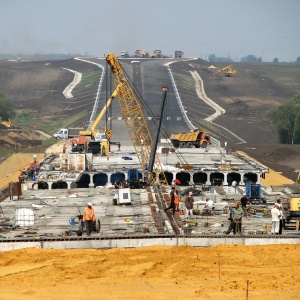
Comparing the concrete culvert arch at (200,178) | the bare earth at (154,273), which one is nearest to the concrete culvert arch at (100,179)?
the concrete culvert arch at (200,178)

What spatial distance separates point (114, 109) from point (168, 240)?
98294mm

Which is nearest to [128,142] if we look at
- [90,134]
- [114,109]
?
[90,134]

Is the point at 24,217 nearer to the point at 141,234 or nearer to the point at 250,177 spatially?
the point at 141,234

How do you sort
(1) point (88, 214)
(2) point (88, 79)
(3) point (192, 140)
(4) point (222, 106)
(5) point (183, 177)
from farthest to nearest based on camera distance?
(2) point (88, 79)
(4) point (222, 106)
(3) point (192, 140)
(5) point (183, 177)
(1) point (88, 214)

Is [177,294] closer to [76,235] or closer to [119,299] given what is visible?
[119,299]

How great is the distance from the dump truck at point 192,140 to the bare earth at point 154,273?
188 feet

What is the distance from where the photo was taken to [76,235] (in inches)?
1355

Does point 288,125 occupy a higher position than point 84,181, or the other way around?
point 288,125

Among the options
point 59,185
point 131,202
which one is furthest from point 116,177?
point 131,202

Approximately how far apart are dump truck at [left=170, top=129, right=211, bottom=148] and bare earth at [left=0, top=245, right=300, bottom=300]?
57.3m

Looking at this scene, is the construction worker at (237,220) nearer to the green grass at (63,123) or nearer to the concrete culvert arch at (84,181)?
the concrete culvert arch at (84,181)

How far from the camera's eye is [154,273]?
90.9 ft

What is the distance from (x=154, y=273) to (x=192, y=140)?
2494 inches

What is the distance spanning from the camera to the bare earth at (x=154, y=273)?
24.5 m
